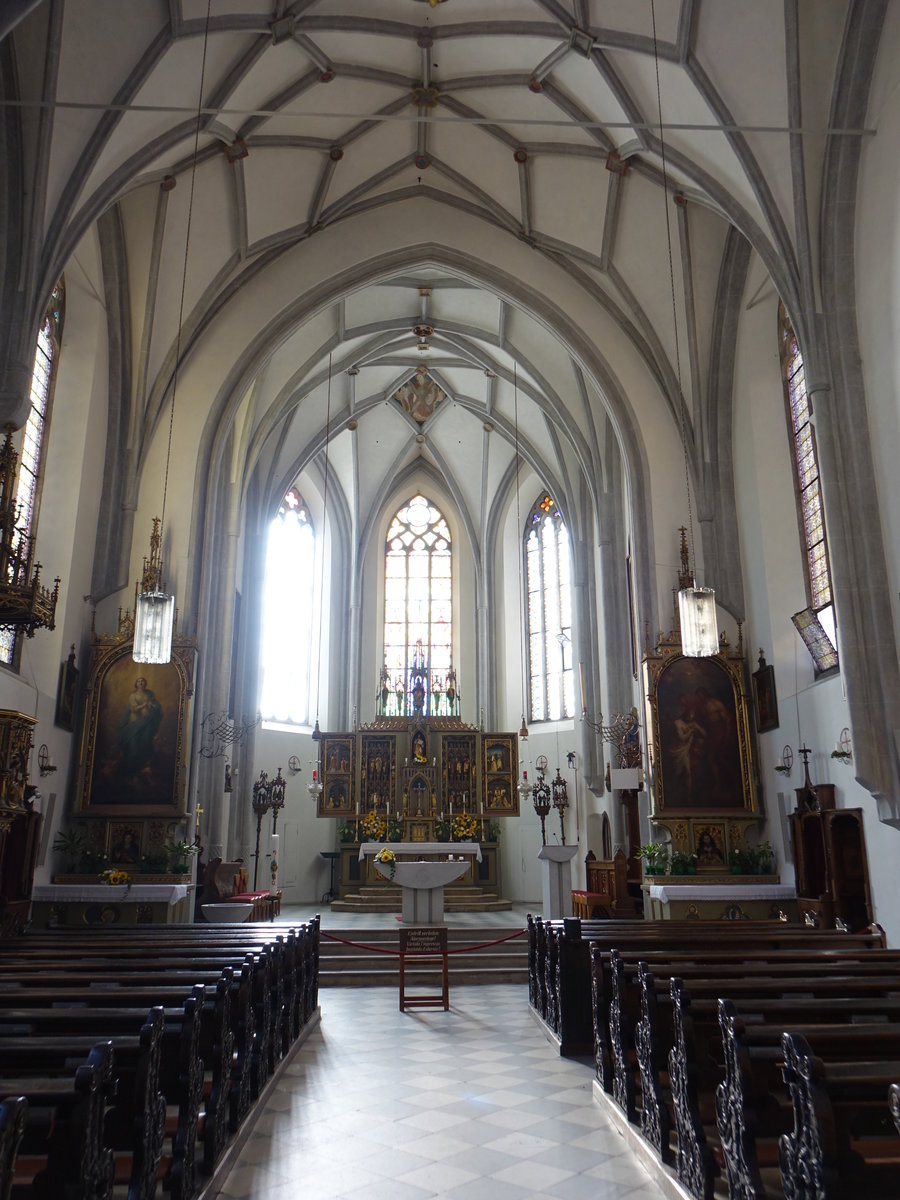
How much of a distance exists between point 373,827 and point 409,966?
754 cm

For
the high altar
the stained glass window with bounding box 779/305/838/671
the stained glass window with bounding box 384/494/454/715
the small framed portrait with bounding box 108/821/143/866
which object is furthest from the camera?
the stained glass window with bounding box 384/494/454/715

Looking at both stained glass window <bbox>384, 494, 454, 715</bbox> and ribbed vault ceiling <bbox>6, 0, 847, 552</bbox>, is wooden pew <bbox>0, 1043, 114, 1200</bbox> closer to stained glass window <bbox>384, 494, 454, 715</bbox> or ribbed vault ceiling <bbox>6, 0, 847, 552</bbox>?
ribbed vault ceiling <bbox>6, 0, 847, 552</bbox>

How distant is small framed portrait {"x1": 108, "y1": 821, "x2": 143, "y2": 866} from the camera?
1481cm

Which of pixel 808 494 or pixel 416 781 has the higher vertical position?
pixel 808 494

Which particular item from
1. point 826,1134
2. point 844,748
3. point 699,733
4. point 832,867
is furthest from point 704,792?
point 826,1134

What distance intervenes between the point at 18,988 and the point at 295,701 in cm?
2150

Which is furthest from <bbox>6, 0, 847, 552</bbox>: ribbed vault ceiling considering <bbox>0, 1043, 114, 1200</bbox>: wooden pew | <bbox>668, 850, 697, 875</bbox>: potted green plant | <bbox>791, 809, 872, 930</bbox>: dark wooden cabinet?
<bbox>0, 1043, 114, 1200</bbox>: wooden pew

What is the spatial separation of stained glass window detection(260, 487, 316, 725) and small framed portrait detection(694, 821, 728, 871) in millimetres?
13764

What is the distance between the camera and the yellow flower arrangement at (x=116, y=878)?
14242 mm

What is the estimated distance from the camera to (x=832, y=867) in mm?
12836

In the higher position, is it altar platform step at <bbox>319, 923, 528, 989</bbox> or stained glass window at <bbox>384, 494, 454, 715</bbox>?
stained glass window at <bbox>384, 494, 454, 715</bbox>

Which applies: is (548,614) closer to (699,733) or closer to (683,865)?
(699,733)

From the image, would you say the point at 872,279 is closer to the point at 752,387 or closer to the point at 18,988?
the point at 752,387

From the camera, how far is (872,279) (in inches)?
476
